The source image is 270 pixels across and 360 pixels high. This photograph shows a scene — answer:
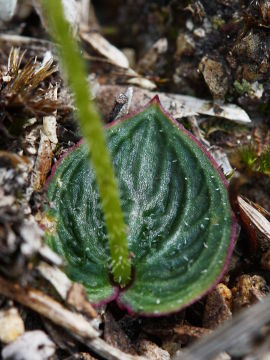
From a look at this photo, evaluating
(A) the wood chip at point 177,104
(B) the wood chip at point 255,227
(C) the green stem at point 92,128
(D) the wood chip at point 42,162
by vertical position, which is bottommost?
(B) the wood chip at point 255,227

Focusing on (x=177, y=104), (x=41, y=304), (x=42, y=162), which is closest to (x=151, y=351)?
(x=41, y=304)

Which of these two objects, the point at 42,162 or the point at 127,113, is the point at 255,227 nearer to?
the point at 127,113

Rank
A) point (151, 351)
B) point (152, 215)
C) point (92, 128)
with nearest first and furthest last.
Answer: point (92, 128) < point (151, 351) < point (152, 215)

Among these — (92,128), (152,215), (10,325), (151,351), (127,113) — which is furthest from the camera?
(127,113)

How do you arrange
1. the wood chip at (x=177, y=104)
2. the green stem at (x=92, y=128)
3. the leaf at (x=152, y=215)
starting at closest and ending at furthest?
the green stem at (x=92, y=128) < the leaf at (x=152, y=215) < the wood chip at (x=177, y=104)

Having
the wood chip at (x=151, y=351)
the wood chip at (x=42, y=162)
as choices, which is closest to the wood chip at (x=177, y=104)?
the wood chip at (x=42, y=162)

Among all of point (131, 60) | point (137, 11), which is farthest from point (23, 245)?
point (137, 11)

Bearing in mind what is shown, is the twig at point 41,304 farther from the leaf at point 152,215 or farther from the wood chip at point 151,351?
the wood chip at point 151,351
